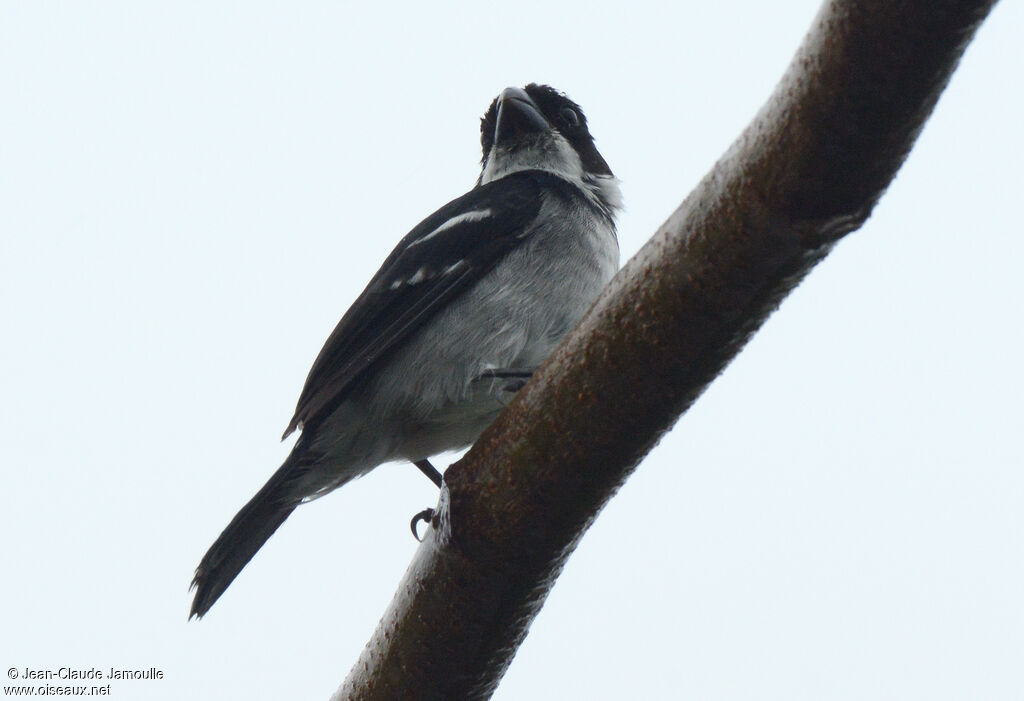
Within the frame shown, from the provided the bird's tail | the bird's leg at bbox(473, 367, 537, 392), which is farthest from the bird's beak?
the bird's tail

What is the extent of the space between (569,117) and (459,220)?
1646 mm

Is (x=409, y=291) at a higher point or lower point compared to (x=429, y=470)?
higher

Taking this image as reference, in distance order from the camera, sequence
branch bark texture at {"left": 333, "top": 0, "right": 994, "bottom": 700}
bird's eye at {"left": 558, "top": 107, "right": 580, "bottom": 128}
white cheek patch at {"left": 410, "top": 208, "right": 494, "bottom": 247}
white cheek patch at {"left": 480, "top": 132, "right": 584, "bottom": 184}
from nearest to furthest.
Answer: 1. branch bark texture at {"left": 333, "top": 0, "right": 994, "bottom": 700}
2. white cheek patch at {"left": 410, "top": 208, "right": 494, "bottom": 247}
3. white cheek patch at {"left": 480, "top": 132, "right": 584, "bottom": 184}
4. bird's eye at {"left": 558, "top": 107, "right": 580, "bottom": 128}

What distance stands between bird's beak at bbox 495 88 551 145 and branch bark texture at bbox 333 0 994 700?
341 centimetres

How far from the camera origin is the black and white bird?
3.97 m

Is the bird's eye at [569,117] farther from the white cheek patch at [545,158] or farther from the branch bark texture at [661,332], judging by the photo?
the branch bark texture at [661,332]

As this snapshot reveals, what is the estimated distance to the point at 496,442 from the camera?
2.32 metres

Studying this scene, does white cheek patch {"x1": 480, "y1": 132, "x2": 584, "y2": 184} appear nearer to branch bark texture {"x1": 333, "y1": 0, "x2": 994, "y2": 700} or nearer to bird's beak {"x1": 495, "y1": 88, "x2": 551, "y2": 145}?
bird's beak {"x1": 495, "y1": 88, "x2": 551, "y2": 145}

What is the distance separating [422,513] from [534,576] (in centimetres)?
151

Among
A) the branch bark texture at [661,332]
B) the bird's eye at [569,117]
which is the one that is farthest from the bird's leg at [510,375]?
the bird's eye at [569,117]

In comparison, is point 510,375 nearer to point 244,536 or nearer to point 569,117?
point 244,536

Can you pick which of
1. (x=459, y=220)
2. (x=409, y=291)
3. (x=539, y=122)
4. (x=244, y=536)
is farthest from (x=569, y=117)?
(x=244, y=536)

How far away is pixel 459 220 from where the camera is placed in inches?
174

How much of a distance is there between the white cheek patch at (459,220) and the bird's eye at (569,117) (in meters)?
1.54
